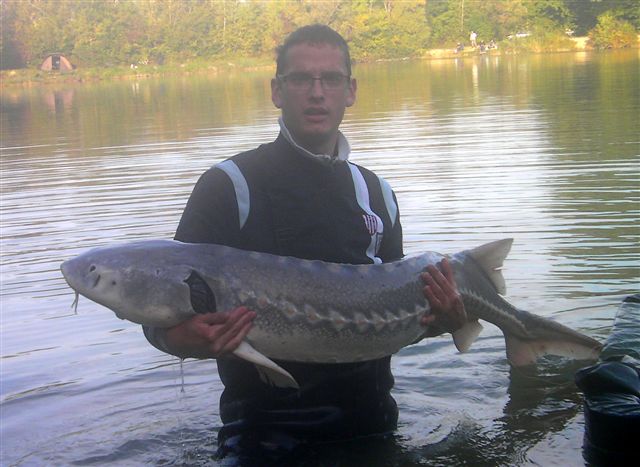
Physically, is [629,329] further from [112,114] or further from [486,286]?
[112,114]

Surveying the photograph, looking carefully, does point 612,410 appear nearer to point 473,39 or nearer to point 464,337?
point 464,337

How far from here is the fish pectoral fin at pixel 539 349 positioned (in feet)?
16.1

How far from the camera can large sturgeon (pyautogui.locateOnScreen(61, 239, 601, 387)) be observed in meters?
3.65

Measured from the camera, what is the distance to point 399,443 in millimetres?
5141

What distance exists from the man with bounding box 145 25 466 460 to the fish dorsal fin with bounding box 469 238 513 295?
12.8 inches

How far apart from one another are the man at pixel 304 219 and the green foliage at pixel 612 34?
235 feet

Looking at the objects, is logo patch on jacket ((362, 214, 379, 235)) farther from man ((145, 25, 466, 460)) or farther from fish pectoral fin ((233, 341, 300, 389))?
fish pectoral fin ((233, 341, 300, 389))

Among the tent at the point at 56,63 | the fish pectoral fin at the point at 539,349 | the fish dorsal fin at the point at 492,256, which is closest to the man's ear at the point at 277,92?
the fish dorsal fin at the point at 492,256

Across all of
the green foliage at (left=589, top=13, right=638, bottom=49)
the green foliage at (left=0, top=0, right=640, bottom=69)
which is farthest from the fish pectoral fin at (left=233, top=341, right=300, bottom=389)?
the green foliage at (left=0, top=0, right=640, bottom=69)

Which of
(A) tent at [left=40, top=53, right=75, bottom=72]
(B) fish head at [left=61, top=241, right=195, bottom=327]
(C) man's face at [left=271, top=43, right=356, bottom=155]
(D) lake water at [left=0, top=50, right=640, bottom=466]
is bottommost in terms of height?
(D) lake water at [left=0, top=50, right=640, bottom=466]

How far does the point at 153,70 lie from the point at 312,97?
305 ft

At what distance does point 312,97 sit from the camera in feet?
14.1

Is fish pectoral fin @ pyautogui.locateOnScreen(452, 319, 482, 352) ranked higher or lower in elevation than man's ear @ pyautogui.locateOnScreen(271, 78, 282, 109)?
lower

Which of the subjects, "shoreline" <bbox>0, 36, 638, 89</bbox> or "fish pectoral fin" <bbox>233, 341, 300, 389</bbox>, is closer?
"fish pectoral fin" <bbox>233, 341, 300, 389</bbox>
